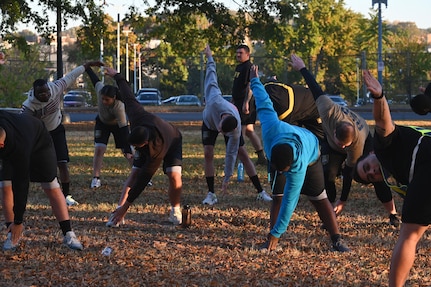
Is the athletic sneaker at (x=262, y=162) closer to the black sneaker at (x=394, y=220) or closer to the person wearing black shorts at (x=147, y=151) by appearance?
the person wearing black shorts at (x=147, y=151)

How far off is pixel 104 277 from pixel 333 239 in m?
2.31

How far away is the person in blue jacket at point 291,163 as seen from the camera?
23.7 feet

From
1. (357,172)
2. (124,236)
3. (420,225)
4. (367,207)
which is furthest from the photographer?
(367,207)

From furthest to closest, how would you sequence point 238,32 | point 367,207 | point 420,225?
point 238,32 < point 367,207 < point 420,225

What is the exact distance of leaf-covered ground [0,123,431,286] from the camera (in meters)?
6.86

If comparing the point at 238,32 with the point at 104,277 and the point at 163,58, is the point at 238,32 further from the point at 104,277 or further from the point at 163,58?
the point at 163,58

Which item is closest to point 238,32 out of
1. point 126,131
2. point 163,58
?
point 126,131

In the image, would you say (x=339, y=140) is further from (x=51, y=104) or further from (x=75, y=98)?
(x=75, y=98)

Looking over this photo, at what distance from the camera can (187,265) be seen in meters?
7.29

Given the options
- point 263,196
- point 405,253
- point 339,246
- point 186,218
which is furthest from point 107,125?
point 405,253

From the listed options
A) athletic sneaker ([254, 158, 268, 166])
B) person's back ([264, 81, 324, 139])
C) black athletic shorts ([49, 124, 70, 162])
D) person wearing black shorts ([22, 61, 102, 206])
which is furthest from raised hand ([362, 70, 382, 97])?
athletic sneaker ([254, 158, 268, 166])

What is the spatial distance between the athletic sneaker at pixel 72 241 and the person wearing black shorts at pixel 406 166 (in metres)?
3.34

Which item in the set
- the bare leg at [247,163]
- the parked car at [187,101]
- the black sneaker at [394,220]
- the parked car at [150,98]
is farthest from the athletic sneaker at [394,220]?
the parked car at [187,101]

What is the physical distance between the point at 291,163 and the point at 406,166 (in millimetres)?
1602
